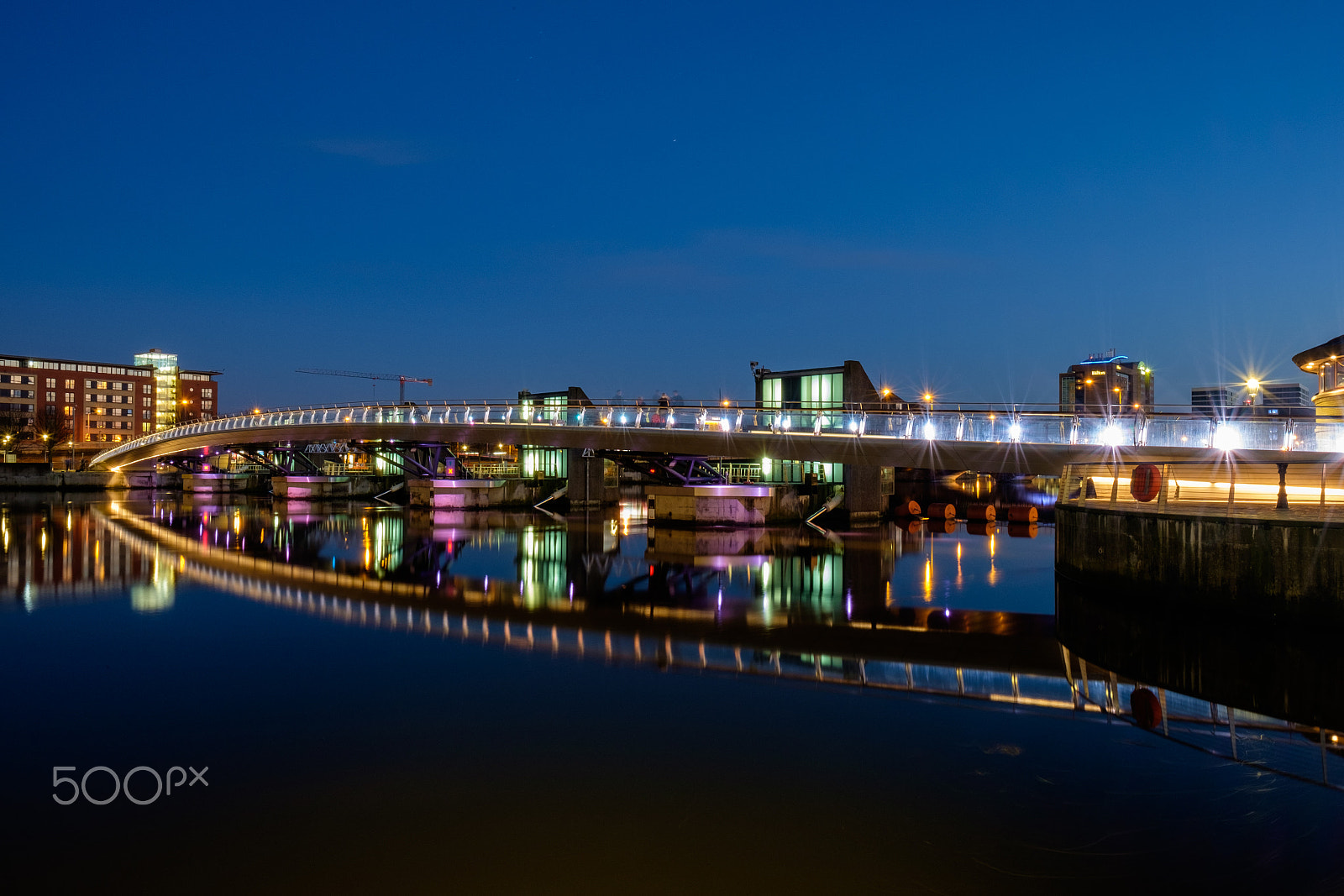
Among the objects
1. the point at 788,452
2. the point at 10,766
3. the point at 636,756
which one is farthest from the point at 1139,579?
the point at 788,452

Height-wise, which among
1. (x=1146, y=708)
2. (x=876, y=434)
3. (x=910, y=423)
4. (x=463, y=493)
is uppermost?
(x=910, y=423)

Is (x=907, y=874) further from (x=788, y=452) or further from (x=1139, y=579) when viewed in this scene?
(x=788, y=452)

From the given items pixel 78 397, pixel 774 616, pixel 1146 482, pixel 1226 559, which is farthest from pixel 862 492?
pixel 78 397

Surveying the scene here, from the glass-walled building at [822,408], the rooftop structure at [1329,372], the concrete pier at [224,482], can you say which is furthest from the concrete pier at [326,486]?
the rooftop structure at [1329,372]

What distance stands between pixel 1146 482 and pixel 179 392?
16204 centimetres

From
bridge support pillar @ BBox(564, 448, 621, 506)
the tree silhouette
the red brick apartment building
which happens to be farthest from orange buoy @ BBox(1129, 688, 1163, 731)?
the red brick apartment building

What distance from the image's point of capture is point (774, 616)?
15.4 meters

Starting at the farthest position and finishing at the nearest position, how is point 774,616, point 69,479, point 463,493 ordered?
point 69,479, point 463,493, point 774,616

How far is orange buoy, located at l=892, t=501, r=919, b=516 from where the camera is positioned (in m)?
45.4

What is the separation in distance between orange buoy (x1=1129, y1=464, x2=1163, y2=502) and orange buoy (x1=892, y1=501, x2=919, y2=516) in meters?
29.1

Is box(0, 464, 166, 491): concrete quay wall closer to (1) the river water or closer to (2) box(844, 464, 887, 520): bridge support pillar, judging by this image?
(1) the river water

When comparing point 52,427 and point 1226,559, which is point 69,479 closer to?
point 52,427

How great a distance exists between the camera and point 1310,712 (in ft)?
30.0

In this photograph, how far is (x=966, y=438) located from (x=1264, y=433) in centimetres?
870
